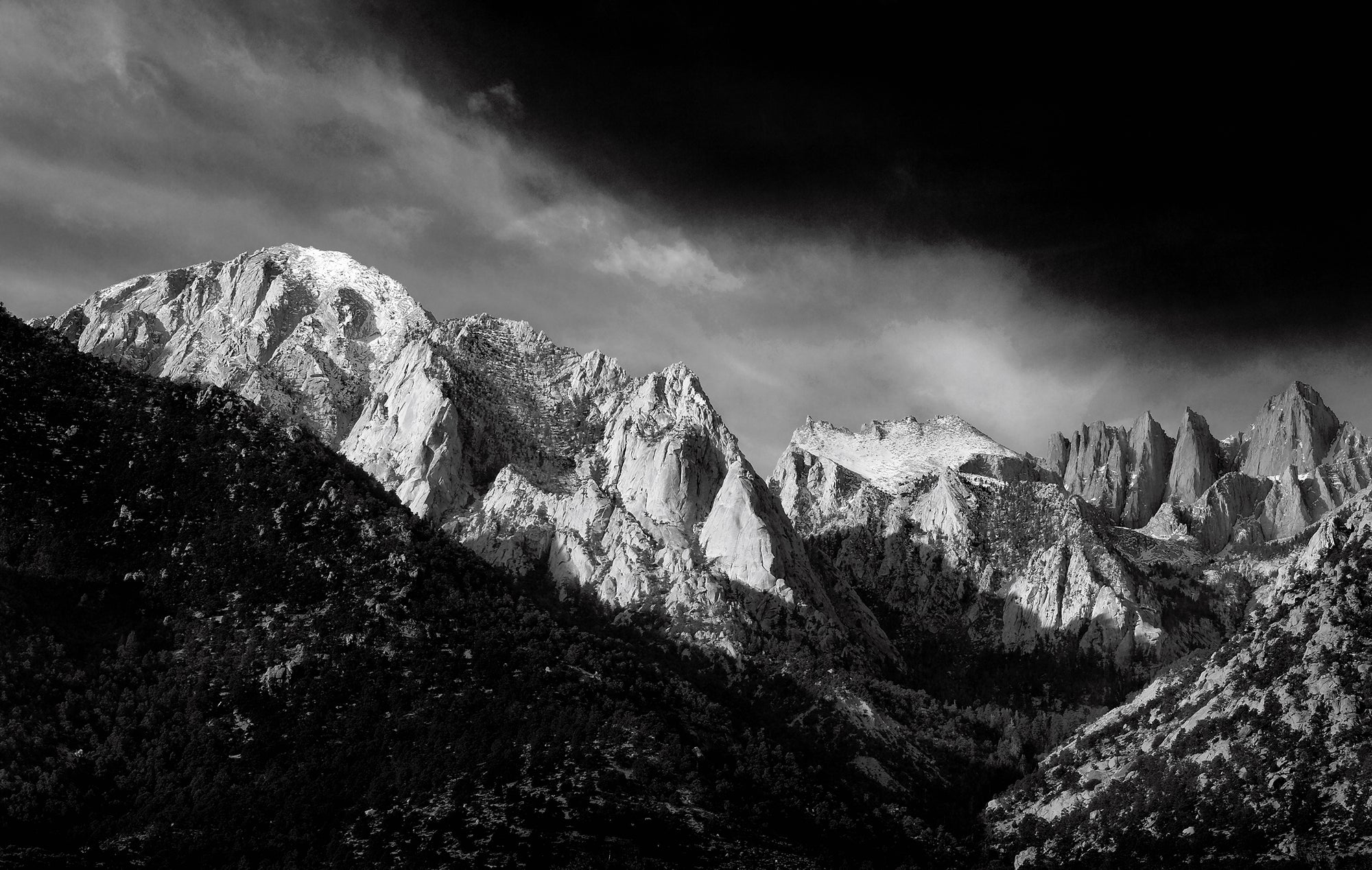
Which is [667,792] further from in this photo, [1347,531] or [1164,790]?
[1347,531]

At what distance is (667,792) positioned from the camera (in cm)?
15088

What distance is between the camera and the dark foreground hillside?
131 meters

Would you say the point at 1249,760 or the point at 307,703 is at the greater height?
the point at 1249,760

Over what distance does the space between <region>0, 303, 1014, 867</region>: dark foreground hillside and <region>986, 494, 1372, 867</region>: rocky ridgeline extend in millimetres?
17797

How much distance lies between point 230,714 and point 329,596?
23097 mm

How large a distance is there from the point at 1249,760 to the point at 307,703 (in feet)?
394

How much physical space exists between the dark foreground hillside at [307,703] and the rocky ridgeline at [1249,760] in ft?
58.4

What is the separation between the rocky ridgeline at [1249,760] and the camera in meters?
130

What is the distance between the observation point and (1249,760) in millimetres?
139375

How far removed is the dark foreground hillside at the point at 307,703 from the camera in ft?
430

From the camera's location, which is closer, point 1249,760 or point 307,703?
point 1249,760

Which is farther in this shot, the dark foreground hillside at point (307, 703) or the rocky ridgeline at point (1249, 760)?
the dark foreground hillside at point (307, 703)

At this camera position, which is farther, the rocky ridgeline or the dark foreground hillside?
the dark foreground hillside

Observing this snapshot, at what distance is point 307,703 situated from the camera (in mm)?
146750
